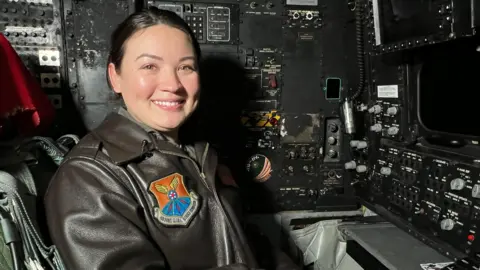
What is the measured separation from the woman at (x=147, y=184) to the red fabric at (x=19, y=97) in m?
0.30

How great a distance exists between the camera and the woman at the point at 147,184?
1059 millimetres

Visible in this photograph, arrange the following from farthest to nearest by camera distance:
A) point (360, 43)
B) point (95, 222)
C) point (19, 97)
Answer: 1. point (360, 43)
2. point (19, 97)
3. point (95, 222)

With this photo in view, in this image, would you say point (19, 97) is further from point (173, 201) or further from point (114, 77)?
point (173, 201)

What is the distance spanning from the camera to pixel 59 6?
6.03ft

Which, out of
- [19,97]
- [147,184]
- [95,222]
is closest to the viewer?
[95,222]

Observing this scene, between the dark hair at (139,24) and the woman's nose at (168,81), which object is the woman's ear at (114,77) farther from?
the woman's nose at (168,81)

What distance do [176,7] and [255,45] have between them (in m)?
0.45

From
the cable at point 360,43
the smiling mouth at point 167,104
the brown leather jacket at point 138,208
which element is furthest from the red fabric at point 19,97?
the cable at point 360,43

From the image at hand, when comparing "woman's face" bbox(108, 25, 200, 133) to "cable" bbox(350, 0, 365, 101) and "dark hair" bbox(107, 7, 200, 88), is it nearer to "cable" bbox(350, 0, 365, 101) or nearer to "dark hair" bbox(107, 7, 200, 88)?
"dark hair" bbox(107, 7, 200, 88)

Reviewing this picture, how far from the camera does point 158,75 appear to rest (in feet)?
4.18

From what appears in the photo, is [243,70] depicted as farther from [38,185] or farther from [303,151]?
[38,185]

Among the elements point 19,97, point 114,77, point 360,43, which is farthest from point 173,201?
point 360,43

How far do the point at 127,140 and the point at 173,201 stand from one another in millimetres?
242

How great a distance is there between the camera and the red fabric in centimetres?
129
